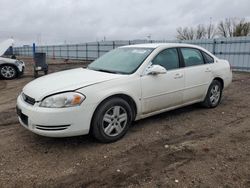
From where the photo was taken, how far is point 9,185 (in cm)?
261

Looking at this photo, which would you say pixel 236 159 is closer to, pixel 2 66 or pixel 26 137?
pixel 26 137

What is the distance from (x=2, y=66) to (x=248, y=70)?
40.3 feet

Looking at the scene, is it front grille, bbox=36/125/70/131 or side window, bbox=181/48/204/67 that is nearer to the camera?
front grille, bbox=36/125/70/131

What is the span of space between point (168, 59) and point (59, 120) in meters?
2.29

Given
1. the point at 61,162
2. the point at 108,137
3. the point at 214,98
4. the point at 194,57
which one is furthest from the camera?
the point at 214,98

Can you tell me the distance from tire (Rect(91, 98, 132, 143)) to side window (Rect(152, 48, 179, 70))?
105 cm

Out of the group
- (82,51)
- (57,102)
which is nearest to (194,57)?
(57,102)

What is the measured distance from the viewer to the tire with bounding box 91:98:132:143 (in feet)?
11.1

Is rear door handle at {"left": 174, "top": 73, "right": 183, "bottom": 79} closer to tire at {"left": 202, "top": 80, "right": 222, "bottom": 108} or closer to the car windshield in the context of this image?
the car windshield

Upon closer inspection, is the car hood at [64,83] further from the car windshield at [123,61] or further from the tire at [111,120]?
the tire at [111,120]

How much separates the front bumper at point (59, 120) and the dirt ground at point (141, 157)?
1.06 feet

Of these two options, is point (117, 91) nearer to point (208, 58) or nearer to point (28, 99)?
point (28, 99)

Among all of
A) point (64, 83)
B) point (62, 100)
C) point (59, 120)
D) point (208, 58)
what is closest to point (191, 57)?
point (208, 58)

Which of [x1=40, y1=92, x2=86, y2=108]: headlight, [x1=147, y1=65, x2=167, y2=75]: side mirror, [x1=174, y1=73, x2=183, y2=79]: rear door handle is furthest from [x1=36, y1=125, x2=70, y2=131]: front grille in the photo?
[x1=174, y1=73, x2=183, y2=79]: rear door handle
